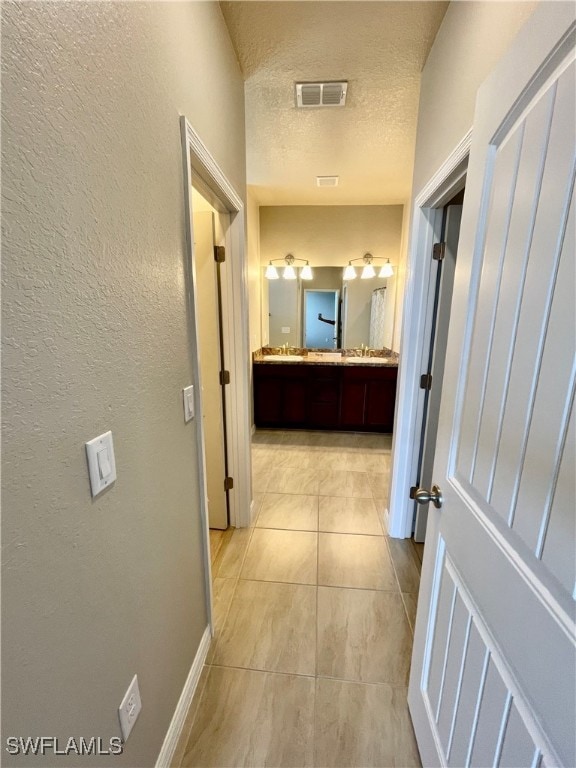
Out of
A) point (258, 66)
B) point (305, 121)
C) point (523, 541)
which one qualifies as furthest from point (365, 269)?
point (523, 541)

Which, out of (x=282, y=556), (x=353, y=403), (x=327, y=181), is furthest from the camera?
(x=353, y=403)

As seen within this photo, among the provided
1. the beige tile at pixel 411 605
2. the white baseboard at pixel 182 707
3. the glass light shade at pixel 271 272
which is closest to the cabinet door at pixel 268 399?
the glass light shade at pixel 271 272

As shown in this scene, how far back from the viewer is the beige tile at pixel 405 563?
1.73 meters

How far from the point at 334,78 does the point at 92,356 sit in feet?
6.74

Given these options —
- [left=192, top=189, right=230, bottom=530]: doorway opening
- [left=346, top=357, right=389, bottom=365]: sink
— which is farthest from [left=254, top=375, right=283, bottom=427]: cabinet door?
[left=192, top=189, right=230, bottom=530]: doorway opening

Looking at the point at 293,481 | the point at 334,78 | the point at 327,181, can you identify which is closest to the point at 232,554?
the point at 293,481

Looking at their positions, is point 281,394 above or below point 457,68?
below

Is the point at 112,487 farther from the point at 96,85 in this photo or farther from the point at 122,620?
the point at 96,85

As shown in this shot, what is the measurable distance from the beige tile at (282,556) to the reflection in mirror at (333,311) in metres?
2.63

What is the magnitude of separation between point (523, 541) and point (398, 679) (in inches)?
45.4

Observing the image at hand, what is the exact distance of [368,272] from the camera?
13.0ft

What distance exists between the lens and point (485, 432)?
2.39 feet

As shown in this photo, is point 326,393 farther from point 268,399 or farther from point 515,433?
point 515,433

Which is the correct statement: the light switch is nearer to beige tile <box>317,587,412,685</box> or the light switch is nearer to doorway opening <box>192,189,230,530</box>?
doorway opening <box>192,189,230,530</box>
